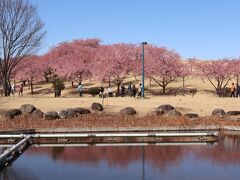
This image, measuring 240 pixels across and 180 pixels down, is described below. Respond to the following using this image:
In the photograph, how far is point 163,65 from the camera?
4550 centimetres

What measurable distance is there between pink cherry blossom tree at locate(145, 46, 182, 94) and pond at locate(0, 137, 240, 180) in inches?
1168

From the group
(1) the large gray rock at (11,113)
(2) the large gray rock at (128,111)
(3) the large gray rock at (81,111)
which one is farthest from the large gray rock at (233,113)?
(1) the large gray rock at (11,113)

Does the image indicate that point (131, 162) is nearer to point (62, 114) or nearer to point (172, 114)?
point (172, 114)

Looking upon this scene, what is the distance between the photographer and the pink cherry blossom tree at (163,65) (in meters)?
45.3

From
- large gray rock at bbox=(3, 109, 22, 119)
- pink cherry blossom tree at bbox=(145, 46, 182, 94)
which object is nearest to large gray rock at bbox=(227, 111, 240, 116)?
large gray rock at bbox=(3, 109, 22, 119)

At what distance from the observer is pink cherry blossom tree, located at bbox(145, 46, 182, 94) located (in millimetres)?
45281

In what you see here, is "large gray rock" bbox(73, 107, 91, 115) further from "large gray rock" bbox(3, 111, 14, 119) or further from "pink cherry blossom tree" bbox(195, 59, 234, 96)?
"pink cherry blossom tree" bbox(195, 59, 234, 96)

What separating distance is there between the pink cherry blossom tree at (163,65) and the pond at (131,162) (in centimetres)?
2966

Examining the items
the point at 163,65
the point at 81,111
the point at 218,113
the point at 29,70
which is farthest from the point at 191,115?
the point at 29,70

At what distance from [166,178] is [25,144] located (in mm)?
6773

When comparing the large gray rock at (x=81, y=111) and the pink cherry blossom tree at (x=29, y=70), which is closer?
the large gray rock at (x=81, y=111)

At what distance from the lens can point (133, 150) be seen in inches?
568

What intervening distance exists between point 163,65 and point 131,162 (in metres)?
33.6

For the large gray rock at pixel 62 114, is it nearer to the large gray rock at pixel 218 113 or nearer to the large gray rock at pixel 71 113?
the large gray rock at pixel 71 113
